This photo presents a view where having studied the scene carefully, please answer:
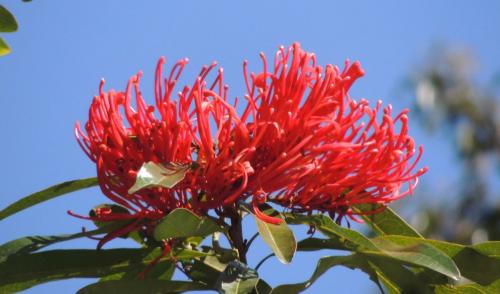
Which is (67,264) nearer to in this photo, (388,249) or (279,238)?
(279,238)

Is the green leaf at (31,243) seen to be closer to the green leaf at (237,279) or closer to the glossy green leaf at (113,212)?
the glossy green leaf at (113,212)

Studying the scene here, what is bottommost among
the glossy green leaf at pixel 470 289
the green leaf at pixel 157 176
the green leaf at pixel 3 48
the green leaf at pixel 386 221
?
the glossy green leaf at pixel 470 289

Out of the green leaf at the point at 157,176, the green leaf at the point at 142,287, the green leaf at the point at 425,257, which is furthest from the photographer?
the green leaf at the point at 142,287

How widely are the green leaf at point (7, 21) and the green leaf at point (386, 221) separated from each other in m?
1.03

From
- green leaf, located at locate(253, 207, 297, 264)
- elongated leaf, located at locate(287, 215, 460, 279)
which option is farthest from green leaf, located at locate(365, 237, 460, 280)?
green leaf, located at locate(253, 207, 297, 264)

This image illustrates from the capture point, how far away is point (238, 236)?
98.8 inches

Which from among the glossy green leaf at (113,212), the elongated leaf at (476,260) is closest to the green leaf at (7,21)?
the glossy green leaf at (113,212)

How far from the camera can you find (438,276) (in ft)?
8.14

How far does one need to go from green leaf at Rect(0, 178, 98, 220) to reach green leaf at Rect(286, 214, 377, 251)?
53 cm

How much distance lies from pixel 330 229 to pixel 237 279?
1.02ft

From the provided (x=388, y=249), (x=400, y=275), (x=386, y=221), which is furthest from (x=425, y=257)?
(x=386, y=221)

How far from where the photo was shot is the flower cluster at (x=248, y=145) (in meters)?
2.29

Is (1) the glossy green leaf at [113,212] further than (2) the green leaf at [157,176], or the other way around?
(1) the glossy green leaf at [113,212]

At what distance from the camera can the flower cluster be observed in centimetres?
229
